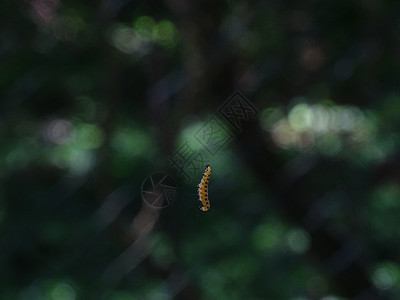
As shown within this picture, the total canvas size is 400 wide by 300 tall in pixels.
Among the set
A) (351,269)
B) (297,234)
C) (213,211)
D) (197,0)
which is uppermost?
(197,0)

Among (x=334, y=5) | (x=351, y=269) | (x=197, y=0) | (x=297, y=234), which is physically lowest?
(x=351, y=269)

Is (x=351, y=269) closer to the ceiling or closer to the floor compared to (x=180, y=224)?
closer to the floor

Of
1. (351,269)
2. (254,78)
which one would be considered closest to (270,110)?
(254,78)

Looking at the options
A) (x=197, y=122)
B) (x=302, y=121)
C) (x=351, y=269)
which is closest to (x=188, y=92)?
(x=197, y=122)

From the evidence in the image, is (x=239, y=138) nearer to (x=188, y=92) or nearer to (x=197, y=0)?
(x=188, y=92)

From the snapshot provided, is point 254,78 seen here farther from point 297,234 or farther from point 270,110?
point 297,234

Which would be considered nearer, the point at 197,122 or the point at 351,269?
the point at 197,122

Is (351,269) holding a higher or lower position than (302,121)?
lower

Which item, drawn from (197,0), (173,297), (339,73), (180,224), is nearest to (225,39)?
(197,0)
